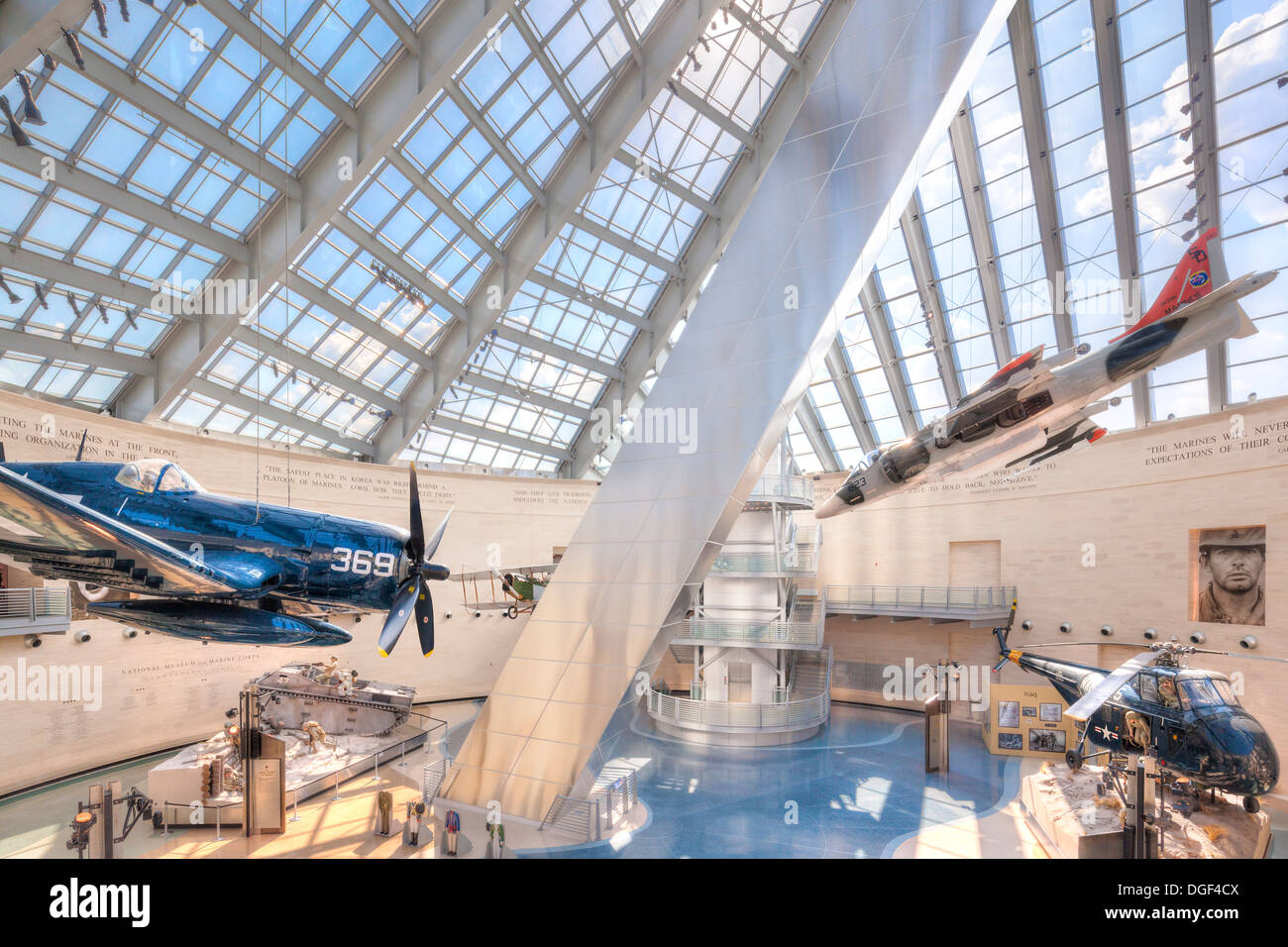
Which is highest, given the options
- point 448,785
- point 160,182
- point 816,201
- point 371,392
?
point 160,182

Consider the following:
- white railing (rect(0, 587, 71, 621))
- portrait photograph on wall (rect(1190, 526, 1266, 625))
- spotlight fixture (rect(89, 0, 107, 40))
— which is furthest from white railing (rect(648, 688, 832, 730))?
spotlight fixture (rect(89, 0, 107, 40))

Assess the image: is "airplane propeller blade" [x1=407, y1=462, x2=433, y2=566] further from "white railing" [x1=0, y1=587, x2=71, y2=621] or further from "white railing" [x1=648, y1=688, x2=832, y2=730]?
"white railing" [x1=648, y1=688, x2=832, y2=730]

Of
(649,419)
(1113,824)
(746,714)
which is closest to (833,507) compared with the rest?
(746,714)

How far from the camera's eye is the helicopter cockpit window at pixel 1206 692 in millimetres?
11023

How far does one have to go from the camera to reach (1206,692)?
36.5 feet

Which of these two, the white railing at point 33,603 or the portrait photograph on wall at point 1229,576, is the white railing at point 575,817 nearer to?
the white railing at point 33,603

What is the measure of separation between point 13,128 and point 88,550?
8656mm

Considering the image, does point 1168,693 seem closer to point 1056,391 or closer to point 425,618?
point 1056,391

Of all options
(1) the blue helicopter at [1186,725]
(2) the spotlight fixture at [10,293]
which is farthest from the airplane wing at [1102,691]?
(2) the spotlight fixture at [10,293]

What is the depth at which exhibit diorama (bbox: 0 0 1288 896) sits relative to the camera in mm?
10117
